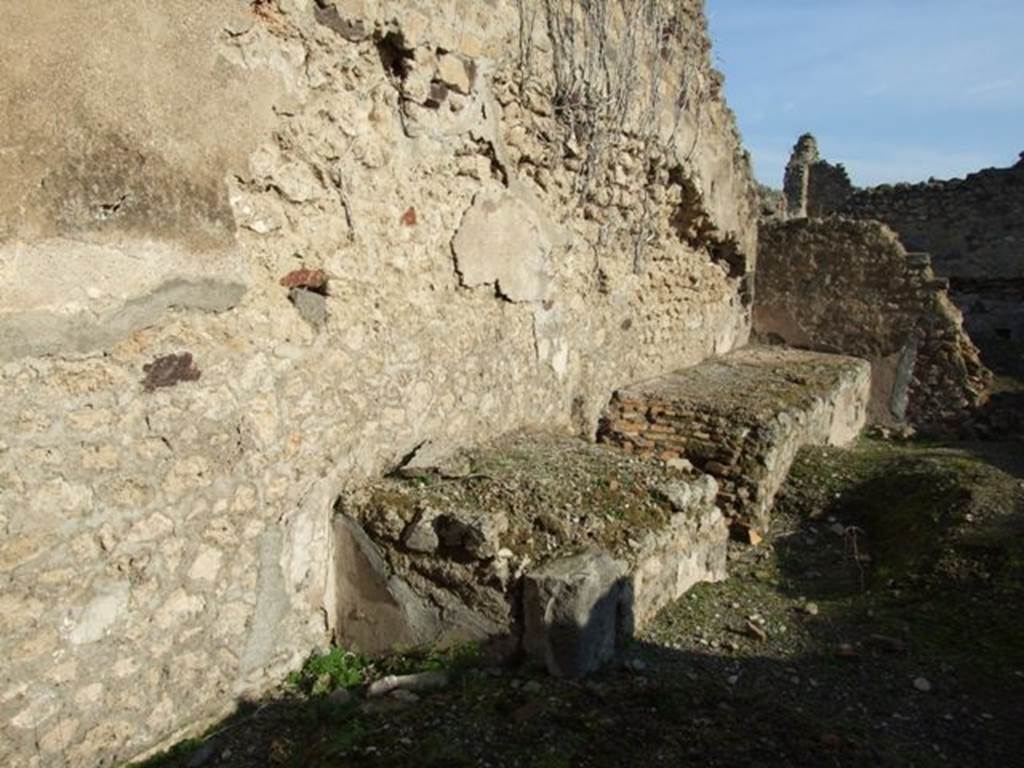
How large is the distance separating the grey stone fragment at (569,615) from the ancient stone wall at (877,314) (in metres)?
5.86

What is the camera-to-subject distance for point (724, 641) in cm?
320

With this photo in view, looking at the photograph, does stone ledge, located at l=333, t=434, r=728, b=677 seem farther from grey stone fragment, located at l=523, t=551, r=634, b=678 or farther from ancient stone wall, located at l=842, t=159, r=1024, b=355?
ancient stone wall, located at l=842, t=159, r=1024, b=355

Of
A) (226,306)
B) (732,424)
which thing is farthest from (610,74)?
(226,306)

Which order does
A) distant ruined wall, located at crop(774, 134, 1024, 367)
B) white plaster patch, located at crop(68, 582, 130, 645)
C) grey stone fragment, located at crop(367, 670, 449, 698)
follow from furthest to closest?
distant ruined wall, located at crop(774, 134, 1024, 367)
grey stone fragment, located at crop(367, 670, 449, 698)
white plaster patch, located at crop(68, 582, 130, 645)

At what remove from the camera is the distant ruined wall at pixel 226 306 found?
6.70 feet

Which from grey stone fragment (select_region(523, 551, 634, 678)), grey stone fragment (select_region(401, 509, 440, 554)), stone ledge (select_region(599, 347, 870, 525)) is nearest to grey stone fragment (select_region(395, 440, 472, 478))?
grey stone fragment (select_region(401, 509, 440, 554))

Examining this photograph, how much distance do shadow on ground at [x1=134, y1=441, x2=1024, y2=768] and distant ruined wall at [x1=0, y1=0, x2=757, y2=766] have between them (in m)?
0.42

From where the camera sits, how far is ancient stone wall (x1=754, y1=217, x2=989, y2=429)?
746cm

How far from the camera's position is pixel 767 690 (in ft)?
9.21

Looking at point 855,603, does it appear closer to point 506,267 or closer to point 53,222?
point 506,267

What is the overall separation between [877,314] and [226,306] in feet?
22.3

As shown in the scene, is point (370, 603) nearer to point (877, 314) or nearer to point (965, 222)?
point (877, 314)

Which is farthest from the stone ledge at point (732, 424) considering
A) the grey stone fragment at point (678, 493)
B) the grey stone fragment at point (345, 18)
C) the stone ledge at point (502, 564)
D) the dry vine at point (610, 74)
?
the grey stone fragment at point (345, 18)

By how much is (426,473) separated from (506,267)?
1182 mm
